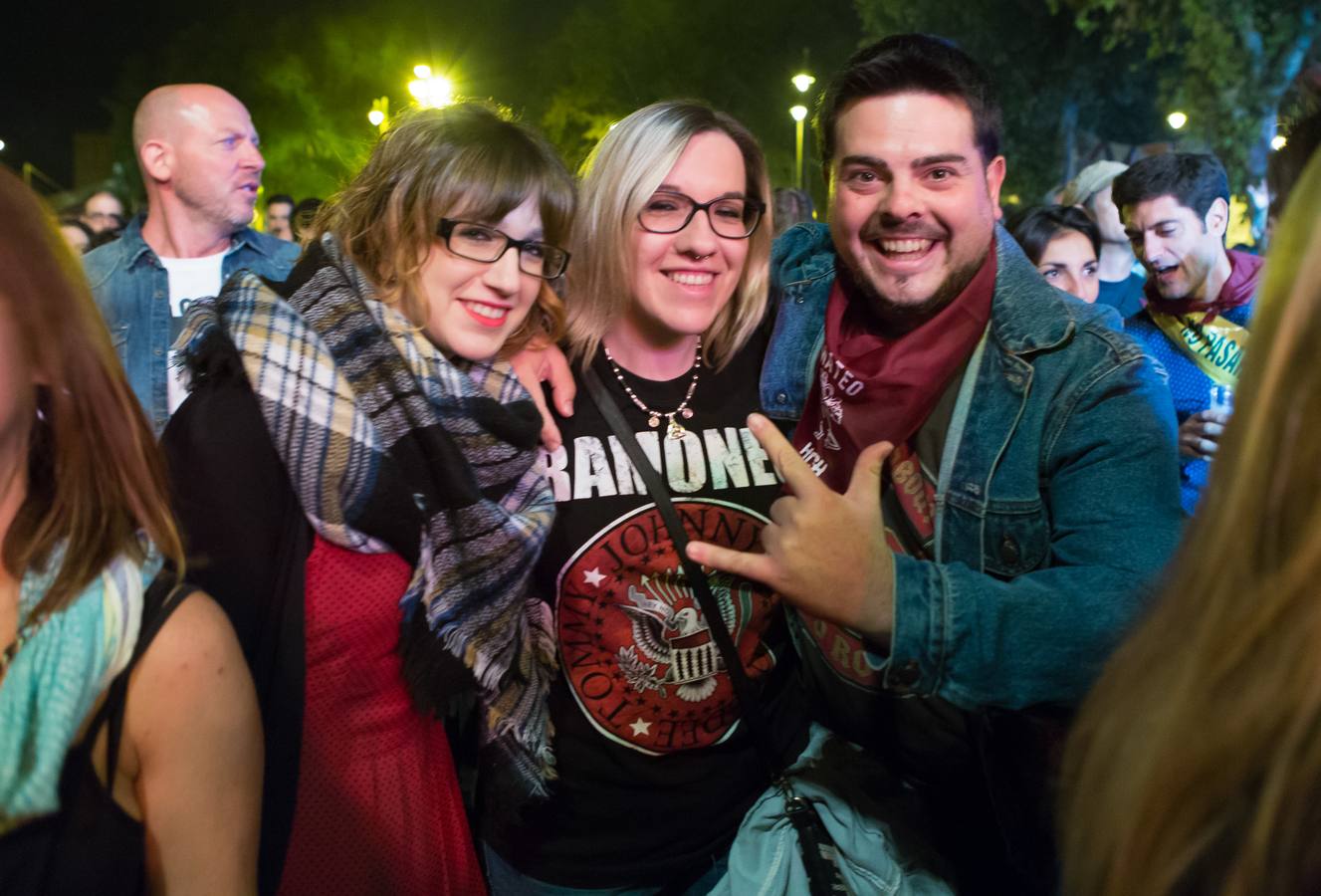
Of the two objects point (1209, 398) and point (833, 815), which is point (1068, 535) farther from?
point (1209, 398)

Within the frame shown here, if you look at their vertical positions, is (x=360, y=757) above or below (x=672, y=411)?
below

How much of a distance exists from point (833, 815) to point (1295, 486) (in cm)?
146

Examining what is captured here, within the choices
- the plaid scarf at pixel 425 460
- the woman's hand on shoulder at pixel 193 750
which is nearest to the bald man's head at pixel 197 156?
the plaid scarf at pixel 425 460

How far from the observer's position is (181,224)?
4.75m

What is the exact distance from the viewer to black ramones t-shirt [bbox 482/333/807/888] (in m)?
2.28

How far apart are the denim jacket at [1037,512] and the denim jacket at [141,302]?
133 inches

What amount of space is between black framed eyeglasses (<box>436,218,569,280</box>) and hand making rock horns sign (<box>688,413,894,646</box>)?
1103 mm

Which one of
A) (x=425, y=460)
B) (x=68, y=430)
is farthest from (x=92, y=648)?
(x=425, y=460)

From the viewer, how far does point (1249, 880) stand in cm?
80

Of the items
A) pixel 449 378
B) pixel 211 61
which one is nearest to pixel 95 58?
pixel 211 61

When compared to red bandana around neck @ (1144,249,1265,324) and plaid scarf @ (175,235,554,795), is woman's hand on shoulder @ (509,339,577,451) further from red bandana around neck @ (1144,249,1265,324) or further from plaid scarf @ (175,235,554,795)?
red bandana around neck @ (1144,249,1265,324)

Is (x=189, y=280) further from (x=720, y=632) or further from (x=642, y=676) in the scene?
(x=720, y=632)

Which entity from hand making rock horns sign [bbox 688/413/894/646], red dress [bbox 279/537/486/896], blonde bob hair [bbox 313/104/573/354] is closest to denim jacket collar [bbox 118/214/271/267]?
blonde bob hair [bbox 313/104/573/354]

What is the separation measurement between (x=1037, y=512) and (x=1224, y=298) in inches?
102
